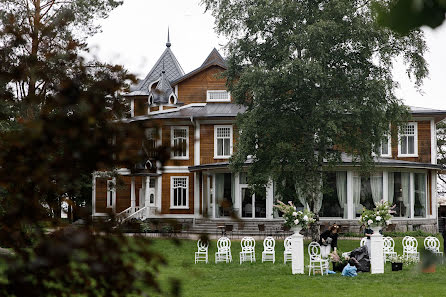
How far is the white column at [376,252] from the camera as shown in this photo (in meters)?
16.8

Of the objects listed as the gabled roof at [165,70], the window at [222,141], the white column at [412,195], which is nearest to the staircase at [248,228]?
the window at [222,141]

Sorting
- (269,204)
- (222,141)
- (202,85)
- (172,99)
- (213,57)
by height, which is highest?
(213,57)

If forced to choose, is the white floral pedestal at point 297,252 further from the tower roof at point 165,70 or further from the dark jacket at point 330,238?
the tower roof at point 165,70

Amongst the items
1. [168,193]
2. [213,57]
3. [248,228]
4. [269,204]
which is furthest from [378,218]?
[213,57]

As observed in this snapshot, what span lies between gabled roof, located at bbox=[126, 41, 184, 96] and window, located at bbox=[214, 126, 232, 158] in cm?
732

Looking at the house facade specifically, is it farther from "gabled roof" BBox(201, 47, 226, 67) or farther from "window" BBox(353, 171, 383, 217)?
"gabled roof" BBox(201, 47, 226, 67)

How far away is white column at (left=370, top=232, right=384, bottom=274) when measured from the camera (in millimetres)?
16781

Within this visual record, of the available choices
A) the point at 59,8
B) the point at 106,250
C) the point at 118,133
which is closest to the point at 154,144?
the point at 118,133

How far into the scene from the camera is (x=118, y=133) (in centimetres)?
274

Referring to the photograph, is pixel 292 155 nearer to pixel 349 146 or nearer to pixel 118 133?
pixel 349 146

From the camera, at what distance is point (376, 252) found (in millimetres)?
16875

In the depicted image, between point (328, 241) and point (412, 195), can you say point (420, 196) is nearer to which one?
point (412, 195)

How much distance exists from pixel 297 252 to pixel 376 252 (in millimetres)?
2069

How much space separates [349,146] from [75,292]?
2142 cm
